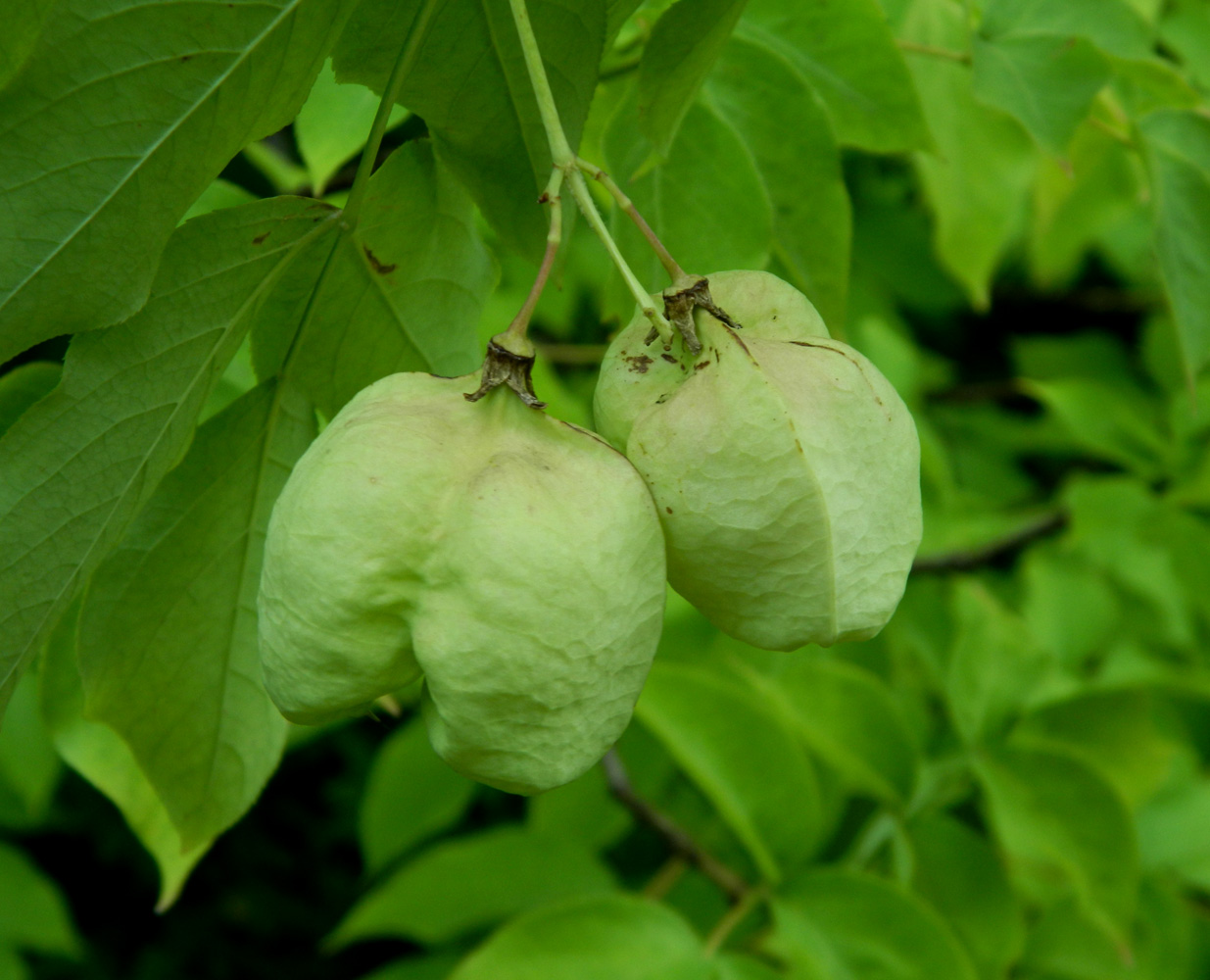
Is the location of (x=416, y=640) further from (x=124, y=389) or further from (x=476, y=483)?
(x=124, y=389)

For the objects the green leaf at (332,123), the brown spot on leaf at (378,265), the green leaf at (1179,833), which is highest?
the green leaf at (332,123)

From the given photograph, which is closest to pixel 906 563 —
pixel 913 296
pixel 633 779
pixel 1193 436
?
pixel 633 779

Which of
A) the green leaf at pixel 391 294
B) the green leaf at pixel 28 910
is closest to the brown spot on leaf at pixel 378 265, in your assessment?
the green leaf at pixel 391 294

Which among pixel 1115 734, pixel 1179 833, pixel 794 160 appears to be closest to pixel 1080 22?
pixel 794 160

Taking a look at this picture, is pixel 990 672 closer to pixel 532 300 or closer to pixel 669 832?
pixel 669 832

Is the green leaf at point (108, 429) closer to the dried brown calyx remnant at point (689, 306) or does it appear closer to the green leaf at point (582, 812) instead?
the dried brown calyx remnant at point (689, 306)


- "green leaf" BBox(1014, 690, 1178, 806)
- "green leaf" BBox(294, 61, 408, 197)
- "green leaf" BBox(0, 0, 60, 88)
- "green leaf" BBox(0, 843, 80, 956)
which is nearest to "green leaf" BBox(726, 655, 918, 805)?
"green leaf" BBox(1014, 690, 1178, 806)

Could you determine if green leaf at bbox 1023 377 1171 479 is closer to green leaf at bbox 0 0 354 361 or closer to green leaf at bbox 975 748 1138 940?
green leaf at bbox 975 748 1138 940
